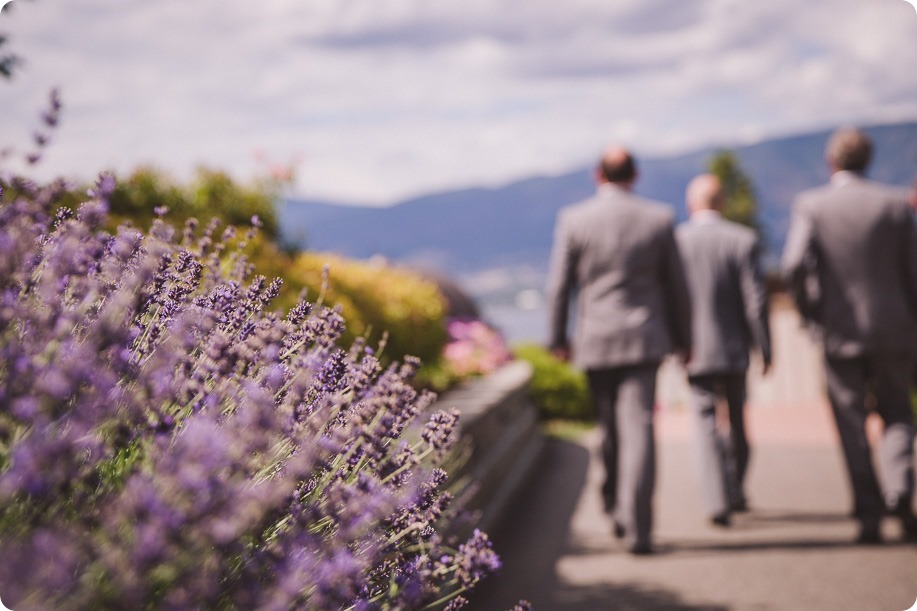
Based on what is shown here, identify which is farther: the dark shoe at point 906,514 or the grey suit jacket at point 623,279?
the dark shoe at point 906,514

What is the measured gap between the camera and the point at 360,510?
1.62m

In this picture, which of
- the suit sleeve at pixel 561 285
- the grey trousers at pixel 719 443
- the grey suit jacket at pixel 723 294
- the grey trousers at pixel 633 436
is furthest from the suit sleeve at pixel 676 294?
the grey trousers at pixel 719 443

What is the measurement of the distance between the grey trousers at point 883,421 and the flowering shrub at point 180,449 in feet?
13.2

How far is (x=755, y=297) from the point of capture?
19.8ft

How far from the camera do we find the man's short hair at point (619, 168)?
18.0ft

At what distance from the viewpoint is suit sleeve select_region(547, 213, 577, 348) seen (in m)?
5.43

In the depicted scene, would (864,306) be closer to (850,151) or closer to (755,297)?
(755,297)

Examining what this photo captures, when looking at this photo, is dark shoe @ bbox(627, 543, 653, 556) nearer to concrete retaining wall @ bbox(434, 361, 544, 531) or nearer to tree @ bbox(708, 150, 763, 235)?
concrete retaining wall @ bbox(434, 361, 544, 531)

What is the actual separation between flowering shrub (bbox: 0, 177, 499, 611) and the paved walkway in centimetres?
242

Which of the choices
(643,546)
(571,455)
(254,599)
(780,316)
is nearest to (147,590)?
(254,599)

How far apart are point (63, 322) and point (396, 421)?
84 centimetres

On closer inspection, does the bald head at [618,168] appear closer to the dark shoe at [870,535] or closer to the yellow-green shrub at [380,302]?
the yellow-green shrub at [380,302]

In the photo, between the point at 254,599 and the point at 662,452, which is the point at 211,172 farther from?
the point at 254,599

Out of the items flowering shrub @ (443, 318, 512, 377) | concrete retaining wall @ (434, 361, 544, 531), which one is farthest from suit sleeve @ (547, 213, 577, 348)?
flowering shrub @ (443, 318, 512, 377)
